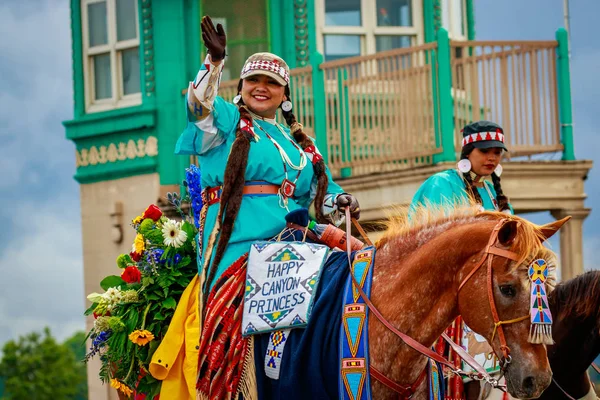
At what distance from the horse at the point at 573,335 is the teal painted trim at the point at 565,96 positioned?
5.67 meters

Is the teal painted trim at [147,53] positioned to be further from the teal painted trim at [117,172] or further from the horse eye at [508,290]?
the horse eye at [508,290]

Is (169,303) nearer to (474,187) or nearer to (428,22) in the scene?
(474,187)

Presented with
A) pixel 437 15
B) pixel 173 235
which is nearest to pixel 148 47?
pixel 437 15

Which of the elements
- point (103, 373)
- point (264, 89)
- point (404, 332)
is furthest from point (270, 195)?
point (103, 373)

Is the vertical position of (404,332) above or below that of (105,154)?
below

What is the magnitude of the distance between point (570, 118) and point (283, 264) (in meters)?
7.25

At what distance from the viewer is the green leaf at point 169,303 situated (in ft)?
21.6

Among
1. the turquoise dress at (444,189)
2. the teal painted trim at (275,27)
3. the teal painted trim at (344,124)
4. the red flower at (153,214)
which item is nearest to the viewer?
the turquoise dress at (444,189)

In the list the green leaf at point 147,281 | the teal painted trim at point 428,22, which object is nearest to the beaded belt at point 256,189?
the green leaf at point 147,281

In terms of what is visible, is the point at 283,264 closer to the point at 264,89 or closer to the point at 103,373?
the point at 264,89

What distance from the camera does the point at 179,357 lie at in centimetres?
633

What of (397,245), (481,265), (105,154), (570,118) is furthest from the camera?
(105,154)

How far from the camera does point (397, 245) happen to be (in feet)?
17.9

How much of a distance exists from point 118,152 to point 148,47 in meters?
1.47
